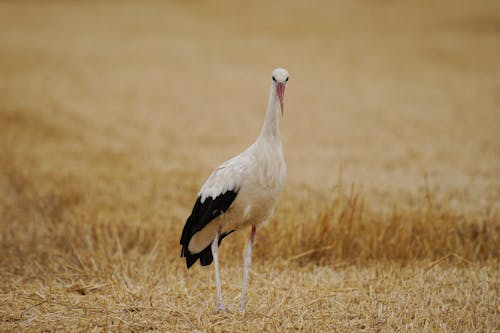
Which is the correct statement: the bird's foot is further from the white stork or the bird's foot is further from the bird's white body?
the bird's white body

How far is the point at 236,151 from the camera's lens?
41.5ft

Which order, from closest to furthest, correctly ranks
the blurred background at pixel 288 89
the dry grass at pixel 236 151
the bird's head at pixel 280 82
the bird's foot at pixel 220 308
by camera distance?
the bird's head at pixel 280 82, the bird's foot at pixel 220 308, the dry grass at pixel 236 151, the blurred background at pixel 288 89

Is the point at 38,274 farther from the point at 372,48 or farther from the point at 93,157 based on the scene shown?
the point at 372,48

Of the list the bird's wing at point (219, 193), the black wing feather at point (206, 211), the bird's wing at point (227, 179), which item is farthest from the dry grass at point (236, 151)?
the bird's wing at point (227, 179)

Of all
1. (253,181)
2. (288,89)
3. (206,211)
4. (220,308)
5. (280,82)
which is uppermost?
(288,89)

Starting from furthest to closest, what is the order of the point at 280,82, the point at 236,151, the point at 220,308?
the point at 236,151
the point at 220,308
the point at 280,82

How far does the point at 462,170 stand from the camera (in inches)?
437

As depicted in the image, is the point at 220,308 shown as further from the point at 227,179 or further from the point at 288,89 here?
the point at 288,89

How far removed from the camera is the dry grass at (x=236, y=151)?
15.8 ft

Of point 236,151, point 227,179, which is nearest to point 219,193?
point 227,179

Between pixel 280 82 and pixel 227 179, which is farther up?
pixel 280 82

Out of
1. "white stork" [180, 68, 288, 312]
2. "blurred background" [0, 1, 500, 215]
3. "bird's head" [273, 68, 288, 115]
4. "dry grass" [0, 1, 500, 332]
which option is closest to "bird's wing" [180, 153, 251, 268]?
"white stork" [180, 68, 288, 312]

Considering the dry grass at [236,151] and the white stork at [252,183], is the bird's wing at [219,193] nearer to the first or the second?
the white stork at [252,183]

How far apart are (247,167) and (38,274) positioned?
2.72m
